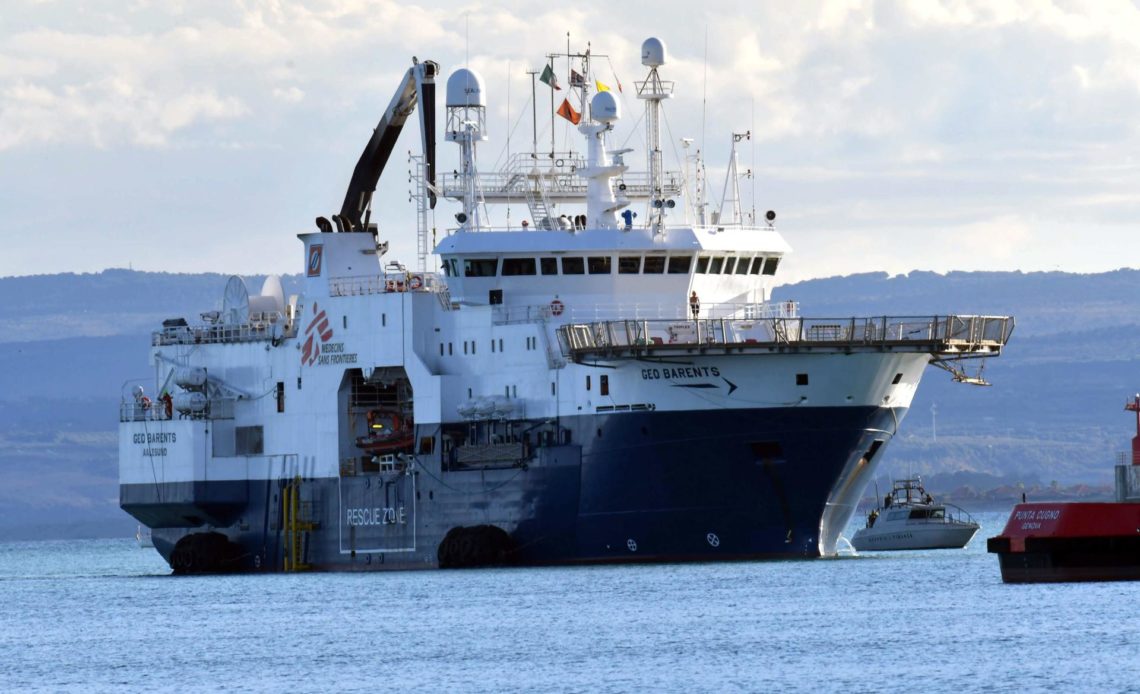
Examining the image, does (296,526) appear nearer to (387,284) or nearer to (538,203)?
(387,284)

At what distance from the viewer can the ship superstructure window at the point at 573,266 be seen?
216 feet

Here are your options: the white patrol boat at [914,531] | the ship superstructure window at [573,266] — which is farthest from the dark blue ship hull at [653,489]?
the white patrol boat at [914,531]

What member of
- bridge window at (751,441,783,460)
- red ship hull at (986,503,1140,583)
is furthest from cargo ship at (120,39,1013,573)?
red ship hull at (986,503,1140,583)

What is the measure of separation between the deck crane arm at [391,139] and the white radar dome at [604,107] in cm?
598

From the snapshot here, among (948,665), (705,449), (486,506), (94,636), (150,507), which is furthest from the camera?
(150,507)

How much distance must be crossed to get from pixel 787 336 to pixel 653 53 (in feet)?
31.1

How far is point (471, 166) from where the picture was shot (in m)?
69.9

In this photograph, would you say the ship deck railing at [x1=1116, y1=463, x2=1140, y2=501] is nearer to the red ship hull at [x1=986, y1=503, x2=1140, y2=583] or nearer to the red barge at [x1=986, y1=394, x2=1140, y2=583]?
the red barge at [x1=986, y1=394, x2=1140, y2=583]

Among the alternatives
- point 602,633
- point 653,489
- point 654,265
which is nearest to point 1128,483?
point 602,633

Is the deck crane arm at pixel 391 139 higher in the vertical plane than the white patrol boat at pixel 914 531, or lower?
higher

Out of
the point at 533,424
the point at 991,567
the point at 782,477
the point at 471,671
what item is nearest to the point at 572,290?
the point at 533,424

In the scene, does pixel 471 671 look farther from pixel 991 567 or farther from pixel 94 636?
pixel 991 567

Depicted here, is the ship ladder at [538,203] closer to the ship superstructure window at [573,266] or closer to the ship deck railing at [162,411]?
the ship superstructure window at [573,266]

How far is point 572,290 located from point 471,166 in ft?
18.9
